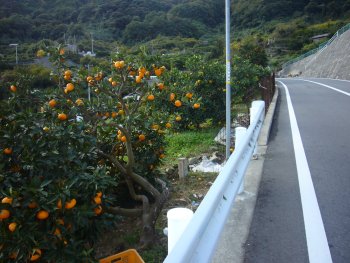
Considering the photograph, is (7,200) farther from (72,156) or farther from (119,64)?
(119,64)

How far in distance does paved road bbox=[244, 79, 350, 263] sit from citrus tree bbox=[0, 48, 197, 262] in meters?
1.46

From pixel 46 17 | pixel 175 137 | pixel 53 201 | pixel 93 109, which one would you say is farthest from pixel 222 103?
pixel 46 17

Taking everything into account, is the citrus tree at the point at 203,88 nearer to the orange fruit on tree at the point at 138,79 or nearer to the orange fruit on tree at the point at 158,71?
the orange fruit on tree at the point at 158,71

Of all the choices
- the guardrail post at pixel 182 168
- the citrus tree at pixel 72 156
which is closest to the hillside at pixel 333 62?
the guardrail post at pixel 182 168

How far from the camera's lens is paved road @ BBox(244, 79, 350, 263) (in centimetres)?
319

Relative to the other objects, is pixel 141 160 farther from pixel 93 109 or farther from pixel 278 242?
pixel 278 242

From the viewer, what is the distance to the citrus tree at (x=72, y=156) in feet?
9.19

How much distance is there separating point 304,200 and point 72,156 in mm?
2847

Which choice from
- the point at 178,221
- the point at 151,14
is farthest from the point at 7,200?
the point at 151,14

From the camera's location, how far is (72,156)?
3299 millimetres

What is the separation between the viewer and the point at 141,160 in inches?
207

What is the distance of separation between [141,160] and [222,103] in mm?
6398

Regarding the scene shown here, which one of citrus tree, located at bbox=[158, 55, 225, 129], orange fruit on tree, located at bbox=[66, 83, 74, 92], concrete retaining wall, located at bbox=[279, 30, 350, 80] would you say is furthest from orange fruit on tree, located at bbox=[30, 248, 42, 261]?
concrete retaining wall, located at bbox=[279, 30, 350, 80]

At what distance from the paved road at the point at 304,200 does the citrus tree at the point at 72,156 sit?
1464 mm
